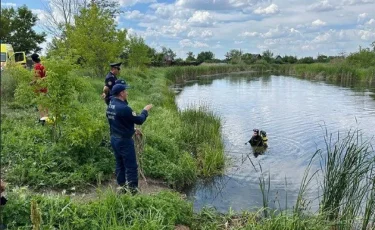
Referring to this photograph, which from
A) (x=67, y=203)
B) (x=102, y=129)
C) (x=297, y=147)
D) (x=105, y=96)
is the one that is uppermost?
(x=105, y=96)

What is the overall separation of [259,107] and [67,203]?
734 inches

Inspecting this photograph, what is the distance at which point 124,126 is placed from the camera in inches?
239

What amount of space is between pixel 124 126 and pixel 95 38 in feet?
50.7

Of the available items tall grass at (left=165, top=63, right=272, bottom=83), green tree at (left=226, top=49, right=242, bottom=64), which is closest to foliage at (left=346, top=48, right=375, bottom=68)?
tall grass at (left=165, top=63, right=272, bottom=83)

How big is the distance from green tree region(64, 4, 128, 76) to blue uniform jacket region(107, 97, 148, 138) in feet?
49.7

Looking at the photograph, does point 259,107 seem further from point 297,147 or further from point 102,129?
point 102,129

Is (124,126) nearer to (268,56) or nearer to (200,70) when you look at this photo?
(200,70)

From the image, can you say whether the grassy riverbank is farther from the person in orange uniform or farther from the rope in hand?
the rope in hand

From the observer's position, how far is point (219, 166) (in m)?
10.3

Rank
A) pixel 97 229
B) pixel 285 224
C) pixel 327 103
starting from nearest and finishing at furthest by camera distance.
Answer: pixel 97 229 → pixel 285 224 → pixel 327 103

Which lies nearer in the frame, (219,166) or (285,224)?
(285,224)

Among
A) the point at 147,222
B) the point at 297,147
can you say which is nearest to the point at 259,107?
the point at 297,147

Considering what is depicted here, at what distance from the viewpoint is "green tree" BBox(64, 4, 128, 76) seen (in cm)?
2042

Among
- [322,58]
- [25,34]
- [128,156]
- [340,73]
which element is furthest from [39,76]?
[322,58]
